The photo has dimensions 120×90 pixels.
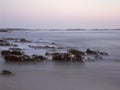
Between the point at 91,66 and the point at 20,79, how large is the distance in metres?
4.05

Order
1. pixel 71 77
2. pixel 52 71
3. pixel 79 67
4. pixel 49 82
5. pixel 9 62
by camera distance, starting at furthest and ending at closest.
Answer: pixel 9 62 < pixel 79 67 < pixel 52 71 < pixel 71 77 < pixel 49 82

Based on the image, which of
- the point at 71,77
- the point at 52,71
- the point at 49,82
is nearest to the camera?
the point at 49,82

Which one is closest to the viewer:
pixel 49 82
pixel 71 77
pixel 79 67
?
pixel 49 82

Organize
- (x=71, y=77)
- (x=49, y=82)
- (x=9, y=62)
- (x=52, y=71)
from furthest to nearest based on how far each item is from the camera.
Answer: (x=9, y=62) → (x=52, y=71) → (x=71, y=77) → (x=49, y=82)

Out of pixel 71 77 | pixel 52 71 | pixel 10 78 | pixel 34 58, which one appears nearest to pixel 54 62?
pixel 34 58

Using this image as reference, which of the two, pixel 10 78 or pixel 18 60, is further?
pixel 18 60

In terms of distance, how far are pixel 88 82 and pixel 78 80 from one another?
405 millimetres

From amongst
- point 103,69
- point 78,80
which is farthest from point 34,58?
point 78,80

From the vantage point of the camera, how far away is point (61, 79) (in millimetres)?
9227

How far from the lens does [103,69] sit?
11414mm

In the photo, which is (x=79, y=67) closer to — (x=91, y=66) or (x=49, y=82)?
(x=91, y=66)

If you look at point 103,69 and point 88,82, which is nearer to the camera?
point 88,82

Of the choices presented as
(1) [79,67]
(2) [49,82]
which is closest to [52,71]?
(1) [79,67]

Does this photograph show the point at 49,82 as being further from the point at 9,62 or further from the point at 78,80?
the point at 9,62
